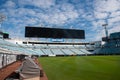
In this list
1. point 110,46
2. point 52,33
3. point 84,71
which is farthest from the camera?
point 110,46

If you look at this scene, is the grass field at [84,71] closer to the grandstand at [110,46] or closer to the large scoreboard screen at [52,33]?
the large scoreboard screen at [52,33]

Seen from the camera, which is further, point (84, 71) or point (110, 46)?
point (110, 46)

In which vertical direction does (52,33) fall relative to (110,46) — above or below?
above

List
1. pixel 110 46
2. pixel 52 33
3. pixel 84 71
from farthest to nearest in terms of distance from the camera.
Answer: pixel 110 46
pixel 52 33
pixel 84 71

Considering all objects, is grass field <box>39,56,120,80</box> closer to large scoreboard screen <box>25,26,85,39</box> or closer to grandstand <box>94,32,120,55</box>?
large scoreboard screen <box>25,26,85,39</box>

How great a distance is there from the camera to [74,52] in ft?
246

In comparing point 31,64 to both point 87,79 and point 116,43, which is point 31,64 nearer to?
point 87,79

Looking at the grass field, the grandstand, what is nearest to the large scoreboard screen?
the grandstand

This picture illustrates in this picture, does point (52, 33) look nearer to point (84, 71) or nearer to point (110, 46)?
point (110, 46)

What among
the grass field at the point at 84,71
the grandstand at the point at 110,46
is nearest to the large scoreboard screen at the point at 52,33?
the grandstand at the point at 110,46

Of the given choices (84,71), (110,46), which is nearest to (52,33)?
(110,46)

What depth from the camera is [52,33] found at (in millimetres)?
67500

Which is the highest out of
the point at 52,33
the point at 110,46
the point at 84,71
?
the point at 52,33

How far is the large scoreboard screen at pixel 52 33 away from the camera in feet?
208
